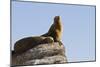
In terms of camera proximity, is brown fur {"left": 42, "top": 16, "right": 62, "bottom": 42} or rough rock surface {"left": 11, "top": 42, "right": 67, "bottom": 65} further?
brown fur {"left": 42, "top": 16, "right": 62, "bottom": 42}

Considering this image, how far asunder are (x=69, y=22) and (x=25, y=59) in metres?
0.82

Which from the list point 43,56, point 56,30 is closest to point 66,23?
point 56,30

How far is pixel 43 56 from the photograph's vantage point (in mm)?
3236

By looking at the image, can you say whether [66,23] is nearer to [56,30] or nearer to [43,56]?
[56,30]

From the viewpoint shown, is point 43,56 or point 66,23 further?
point 66,23

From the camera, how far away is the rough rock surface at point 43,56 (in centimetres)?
313

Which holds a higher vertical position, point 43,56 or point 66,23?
point 66,23

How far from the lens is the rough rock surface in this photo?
3.13 meters

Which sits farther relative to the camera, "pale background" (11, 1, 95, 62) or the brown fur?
the brown fur

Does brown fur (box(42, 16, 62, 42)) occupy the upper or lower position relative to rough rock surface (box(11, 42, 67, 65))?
upper

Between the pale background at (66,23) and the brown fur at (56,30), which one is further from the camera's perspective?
the brown fur at (56,30)

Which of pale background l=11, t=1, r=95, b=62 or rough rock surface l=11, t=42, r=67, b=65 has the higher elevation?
pale background l=11, t=1, r=95, b=62
